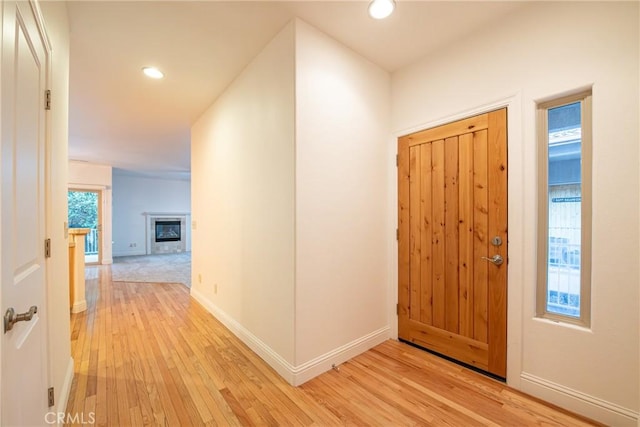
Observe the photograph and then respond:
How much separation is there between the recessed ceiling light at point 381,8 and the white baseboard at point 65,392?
3.17 metres

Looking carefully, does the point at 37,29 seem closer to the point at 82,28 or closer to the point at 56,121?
the point at 56,121

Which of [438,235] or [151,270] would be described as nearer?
[438,235]

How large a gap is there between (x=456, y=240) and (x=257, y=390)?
1.93m

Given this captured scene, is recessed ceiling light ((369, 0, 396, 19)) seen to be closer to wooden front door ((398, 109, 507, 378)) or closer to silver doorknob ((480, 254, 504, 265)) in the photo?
wooden front door ((398, 109, 507, 378))

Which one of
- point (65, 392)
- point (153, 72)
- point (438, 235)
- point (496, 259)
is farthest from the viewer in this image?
point (153, 72)

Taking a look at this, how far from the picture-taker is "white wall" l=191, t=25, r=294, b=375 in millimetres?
2072

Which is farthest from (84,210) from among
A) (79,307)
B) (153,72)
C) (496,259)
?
(496,259)

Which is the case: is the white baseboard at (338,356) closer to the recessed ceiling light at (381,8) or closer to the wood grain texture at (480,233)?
the wood grain texture at (480,233)

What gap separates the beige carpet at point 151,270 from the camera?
5332mm

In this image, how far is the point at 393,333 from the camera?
8.84ft

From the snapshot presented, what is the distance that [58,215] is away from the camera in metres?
1.71

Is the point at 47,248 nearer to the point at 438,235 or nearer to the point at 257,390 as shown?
the point at 257,390

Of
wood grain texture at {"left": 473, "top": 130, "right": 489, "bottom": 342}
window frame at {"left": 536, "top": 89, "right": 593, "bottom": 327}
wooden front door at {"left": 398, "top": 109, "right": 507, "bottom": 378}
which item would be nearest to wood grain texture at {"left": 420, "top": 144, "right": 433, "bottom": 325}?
wooden front door at {"left": 398, "top": 109, "right": 507, "bottom": 378}

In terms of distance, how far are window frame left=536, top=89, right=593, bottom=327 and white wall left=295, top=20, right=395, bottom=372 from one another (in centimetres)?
121
